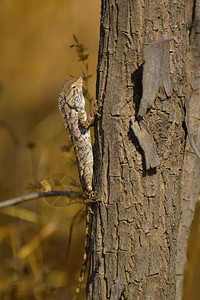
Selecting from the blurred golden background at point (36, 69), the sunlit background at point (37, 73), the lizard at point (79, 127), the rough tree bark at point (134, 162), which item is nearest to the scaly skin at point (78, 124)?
the lizard at point (79, 127)

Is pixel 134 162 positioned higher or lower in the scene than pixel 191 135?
lower

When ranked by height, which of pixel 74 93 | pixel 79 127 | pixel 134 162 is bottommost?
pixel 134 162

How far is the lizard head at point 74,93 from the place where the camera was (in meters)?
2.65

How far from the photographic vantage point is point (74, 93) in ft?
8.73

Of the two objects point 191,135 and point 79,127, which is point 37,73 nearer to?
point 79,127

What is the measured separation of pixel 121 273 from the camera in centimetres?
192

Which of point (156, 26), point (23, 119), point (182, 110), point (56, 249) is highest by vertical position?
point (23, 119)

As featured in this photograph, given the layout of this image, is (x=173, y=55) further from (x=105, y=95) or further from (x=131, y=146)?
(x=131, y=146)

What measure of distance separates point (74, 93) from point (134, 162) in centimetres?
105

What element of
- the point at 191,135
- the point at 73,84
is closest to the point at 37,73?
the point at 73,84

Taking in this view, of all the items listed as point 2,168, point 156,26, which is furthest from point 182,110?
point 2,168

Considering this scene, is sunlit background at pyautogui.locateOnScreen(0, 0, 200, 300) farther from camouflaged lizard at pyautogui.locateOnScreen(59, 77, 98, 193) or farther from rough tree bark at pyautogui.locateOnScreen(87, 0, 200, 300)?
rough tree bark at pyautogui.locateOnScreen(87, 0, 200, 300)

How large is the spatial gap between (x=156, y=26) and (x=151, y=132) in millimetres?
577

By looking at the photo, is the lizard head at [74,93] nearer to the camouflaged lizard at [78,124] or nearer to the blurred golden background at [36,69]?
the camouflaged lizard at [78,124]
